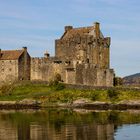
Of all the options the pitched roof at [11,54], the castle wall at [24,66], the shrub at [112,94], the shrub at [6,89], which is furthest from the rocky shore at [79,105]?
the pitched roof at [11,54]

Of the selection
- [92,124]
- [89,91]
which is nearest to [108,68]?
[89,91]

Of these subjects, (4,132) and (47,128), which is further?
(47,128)

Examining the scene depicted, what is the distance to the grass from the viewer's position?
8612cm

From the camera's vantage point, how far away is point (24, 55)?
9931cm

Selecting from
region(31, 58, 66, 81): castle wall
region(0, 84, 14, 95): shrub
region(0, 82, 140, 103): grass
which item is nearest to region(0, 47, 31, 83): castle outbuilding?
region(31, 58, 66, 81): castle wall

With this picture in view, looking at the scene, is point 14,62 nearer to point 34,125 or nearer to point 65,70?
point 65,70

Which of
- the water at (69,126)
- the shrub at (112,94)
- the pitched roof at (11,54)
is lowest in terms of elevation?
the water at (69,126)

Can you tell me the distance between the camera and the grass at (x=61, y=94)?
8612cm

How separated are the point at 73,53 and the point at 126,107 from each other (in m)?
20.4

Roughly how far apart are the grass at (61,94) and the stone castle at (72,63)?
5625 millimetres

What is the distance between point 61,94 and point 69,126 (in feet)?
107

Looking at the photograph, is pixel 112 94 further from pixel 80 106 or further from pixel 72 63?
pixel 72 63

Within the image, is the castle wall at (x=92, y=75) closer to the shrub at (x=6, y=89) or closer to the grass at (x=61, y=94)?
the grass at (x=61, y=94)

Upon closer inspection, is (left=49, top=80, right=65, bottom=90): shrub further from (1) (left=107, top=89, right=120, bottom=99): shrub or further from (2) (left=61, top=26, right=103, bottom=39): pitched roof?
(2) (left=61, top=26, right=103, bottom=39): pitched roof
